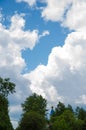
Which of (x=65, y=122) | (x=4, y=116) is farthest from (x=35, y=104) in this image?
(x=4, y=116)

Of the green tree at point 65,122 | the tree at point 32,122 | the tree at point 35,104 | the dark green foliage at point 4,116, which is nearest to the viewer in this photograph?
the dark green foliage at point 4,116

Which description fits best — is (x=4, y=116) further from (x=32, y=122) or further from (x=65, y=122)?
(x=65, y=122)

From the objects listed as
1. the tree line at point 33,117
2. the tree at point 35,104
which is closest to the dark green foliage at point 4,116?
the tree line at point 33,117

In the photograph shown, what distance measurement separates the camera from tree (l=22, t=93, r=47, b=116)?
186 metres

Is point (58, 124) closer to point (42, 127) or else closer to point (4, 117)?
point (42, 127)

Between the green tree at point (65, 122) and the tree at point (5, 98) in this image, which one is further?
the green tree at point (65, 122)

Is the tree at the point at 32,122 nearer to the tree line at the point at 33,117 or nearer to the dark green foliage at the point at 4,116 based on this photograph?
the tree line at the point at 33,117

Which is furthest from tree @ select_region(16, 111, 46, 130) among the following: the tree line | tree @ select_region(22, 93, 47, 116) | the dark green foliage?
tree @ select_region(22, 93, 47, 116)

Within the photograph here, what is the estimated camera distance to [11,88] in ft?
444

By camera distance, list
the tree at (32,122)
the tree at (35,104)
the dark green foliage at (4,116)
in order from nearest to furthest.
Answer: the dark green foliage at (4,116)
the tree at (32,122)
the tree at (35,104)

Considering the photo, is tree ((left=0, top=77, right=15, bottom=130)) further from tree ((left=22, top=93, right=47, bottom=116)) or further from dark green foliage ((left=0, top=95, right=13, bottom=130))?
tree ((left=22, top=93, right=47, bottom=116))

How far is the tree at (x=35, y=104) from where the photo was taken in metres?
186

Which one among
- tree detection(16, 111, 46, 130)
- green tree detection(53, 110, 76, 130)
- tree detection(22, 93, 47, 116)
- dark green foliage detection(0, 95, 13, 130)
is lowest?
dark green foliage detection(0, 95, 13, 130)

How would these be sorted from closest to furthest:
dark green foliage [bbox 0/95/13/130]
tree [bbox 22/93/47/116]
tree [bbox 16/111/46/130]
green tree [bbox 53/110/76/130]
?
dark green foliage [bbox 0/95/13/130], tree [bbox 16/111/46/130], green tree [bbox 53/110/76/130], tree [bbox 22/93/47/116]
